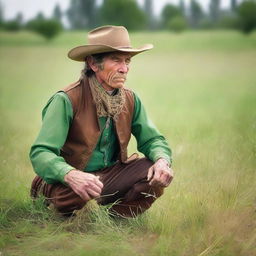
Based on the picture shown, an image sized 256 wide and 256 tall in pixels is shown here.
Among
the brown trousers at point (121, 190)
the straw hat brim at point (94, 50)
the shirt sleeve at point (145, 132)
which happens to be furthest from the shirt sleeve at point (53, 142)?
the shirt sleeve at point (145, 132)

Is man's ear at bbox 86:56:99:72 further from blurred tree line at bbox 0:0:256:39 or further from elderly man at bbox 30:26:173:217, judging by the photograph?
blurred tree line at bbox 0:0:256:39

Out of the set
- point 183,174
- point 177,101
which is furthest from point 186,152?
point 177,101

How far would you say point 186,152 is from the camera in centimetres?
630

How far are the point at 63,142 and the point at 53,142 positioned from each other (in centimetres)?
9

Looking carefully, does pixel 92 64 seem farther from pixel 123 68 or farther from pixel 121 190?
pixel 121 190

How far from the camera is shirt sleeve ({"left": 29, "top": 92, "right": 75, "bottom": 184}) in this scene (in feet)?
11.8

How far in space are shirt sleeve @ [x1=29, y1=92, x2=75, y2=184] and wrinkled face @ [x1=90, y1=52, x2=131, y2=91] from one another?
34cm

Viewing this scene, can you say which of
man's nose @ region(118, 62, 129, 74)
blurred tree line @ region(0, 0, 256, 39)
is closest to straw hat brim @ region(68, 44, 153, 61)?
man's nose @ region(118, 62, 129, 74)

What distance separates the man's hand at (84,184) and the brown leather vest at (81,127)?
45 cm

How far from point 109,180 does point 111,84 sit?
729 millimetres

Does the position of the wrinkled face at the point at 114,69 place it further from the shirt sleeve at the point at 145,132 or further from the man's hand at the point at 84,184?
the man's hand at the point at 84,184

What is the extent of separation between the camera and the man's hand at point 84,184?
345 cm

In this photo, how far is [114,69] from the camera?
13.0ft

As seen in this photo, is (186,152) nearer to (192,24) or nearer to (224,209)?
(224,209)
